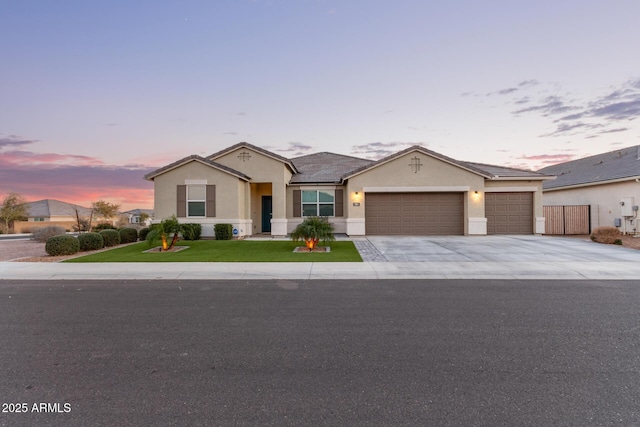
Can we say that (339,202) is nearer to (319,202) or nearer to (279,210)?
(319,202)

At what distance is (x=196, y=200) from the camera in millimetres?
19266

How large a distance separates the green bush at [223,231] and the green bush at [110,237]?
15.4ft

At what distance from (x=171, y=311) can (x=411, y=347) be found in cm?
414

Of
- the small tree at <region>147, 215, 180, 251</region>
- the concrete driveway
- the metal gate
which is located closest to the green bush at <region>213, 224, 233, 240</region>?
the small tree at <region>147, 215, 180, 251</region>

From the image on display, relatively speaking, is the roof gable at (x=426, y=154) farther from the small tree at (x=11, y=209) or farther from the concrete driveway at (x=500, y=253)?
the small tree at (x=11, y=209)

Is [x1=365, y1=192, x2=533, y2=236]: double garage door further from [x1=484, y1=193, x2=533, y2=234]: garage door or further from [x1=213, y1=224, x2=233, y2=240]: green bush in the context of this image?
[x1=213, y1=224, x2=233, y2=240]: green bush

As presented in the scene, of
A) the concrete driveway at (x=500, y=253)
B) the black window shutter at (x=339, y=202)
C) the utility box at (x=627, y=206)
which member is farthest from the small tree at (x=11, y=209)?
the utility box at (x=627, y=206)

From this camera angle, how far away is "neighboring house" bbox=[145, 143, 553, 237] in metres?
19.1

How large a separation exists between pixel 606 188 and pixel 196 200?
2510 cm

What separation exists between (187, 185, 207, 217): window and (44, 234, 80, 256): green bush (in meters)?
6.20

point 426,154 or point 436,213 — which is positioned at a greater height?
point 426,154

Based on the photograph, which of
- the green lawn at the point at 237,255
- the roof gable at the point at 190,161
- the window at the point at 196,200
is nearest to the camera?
the green lawn at the point at 237,255

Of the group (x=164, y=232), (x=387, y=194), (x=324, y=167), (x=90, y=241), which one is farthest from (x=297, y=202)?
(x=90, y=241)

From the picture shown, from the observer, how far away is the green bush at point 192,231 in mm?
17922
